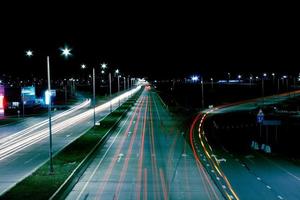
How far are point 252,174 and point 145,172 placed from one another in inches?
306

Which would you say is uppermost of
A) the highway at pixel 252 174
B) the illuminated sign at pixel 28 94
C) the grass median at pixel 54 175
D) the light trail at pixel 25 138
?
the illuminated sign at pixel 28 94

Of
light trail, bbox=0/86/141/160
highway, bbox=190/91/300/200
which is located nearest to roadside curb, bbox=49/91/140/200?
light trail, bbox=0/86/141/160

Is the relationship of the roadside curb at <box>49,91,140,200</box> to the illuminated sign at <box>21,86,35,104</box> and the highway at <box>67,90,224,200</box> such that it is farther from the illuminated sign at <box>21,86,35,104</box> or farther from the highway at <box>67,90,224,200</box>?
the illuminated sign at <box>21,86,35,104</box>

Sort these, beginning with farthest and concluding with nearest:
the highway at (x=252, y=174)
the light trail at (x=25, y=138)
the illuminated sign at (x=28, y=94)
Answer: the illuminated sign at (x=28, y=94) → the light trail at (x=25, y=138) → the highway at (x=252, y=174)

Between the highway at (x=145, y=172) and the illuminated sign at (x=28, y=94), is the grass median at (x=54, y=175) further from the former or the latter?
the illuminated sign at (x=28, y=94)

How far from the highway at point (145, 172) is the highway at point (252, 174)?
106 centimetres

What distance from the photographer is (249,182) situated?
30547 millimetres

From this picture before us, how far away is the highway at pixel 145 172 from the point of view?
27.3m

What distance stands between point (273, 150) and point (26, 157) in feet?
77.3

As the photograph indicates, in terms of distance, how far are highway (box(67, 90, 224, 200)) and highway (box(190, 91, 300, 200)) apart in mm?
1064

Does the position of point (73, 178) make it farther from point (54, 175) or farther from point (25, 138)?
point (25, 138)

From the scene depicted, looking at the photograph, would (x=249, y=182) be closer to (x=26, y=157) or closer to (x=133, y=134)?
(x=26, y=157)

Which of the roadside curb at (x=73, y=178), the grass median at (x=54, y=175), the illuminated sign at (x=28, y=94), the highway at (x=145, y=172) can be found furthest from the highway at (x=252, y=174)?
the illuminated sign at (x=28, y=94)

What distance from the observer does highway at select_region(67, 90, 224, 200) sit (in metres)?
27.3
